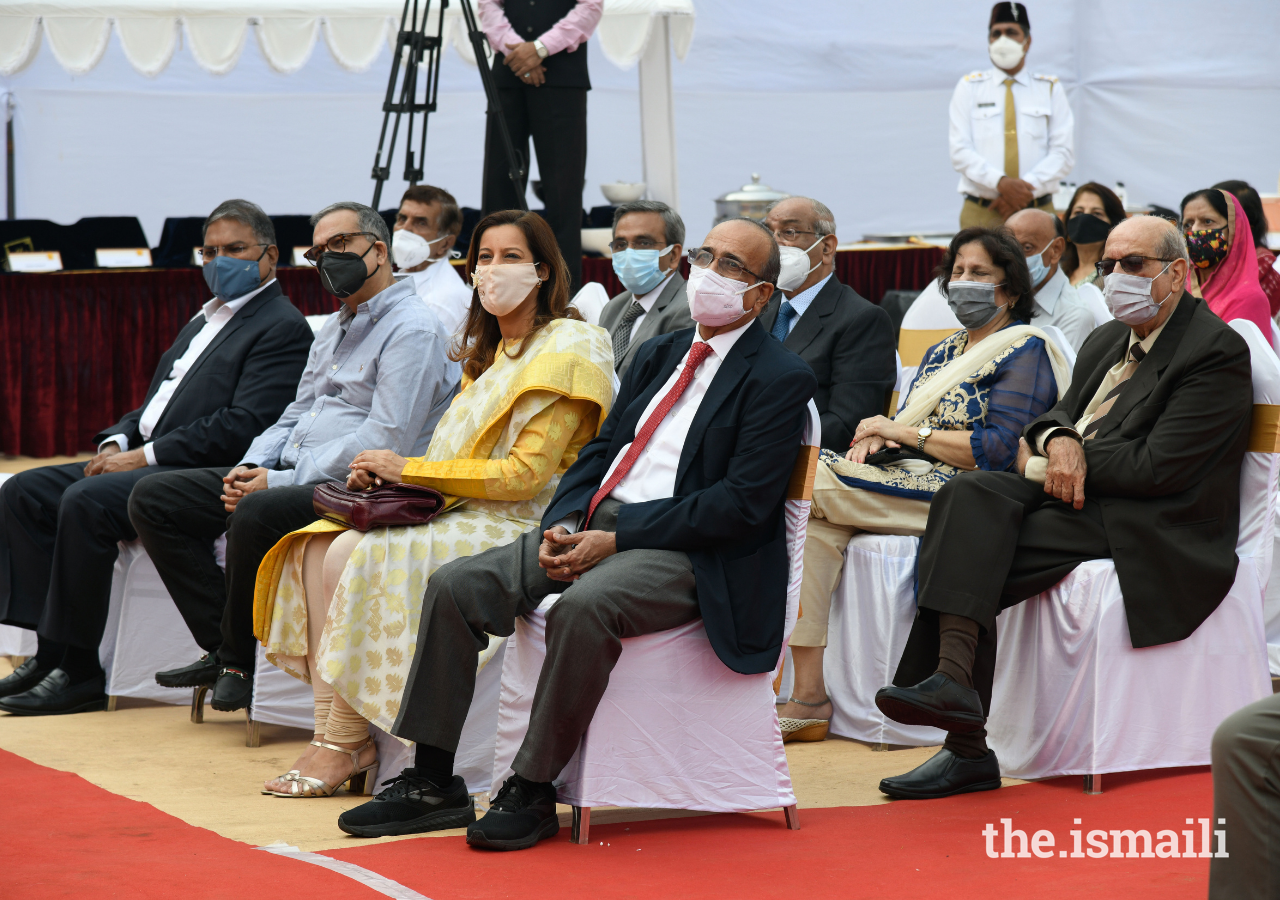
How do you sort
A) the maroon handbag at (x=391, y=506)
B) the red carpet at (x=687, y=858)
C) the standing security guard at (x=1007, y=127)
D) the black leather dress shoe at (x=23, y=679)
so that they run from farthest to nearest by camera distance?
the standing security guard at (x=1007, y=127)
the black leather dress shoe at (x=23, y=679)
the maroon handbag at (x=391, y=506)
the red carpet at (x=687, y=858)

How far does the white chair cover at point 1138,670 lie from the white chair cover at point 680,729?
28.2 inches

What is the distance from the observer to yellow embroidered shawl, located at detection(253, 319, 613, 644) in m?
3.40

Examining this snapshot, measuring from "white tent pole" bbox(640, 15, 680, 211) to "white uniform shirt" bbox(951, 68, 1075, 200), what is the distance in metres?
1.69

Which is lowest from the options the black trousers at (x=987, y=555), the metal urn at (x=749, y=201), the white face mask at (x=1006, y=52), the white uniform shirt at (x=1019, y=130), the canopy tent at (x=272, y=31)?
the black trousers at (x=987, y=555)

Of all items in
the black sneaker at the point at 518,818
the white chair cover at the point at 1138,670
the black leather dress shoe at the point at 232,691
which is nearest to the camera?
the black sneaker at the point at 518,818

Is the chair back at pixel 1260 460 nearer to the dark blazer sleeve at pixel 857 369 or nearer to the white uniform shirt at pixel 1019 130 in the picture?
the dark blazer sleeve at pixel 857 369

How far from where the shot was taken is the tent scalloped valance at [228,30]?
8781 mm

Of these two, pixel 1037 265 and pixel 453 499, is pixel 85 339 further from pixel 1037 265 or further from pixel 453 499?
pixel 1037 265

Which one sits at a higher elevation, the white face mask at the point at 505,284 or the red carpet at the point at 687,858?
the white face mask at the point at 505,284


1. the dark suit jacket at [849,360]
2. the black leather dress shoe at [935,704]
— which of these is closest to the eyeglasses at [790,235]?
the dark suit jacket at [849,360]

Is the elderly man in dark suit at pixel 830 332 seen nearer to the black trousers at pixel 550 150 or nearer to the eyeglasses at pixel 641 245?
the eyeglasses at pixel 641 245

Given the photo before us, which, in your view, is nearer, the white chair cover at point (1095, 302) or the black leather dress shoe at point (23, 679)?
the black leather dress shoe at point (23, 679)

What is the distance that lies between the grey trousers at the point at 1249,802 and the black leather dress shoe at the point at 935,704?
3.33 ft

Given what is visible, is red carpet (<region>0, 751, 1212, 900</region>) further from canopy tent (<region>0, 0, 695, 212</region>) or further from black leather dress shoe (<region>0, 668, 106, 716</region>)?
canopy tent (<region>0, 0, 695, 212</region>)
